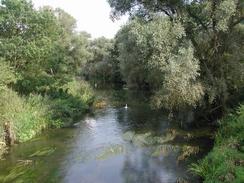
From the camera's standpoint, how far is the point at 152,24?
75.6ft

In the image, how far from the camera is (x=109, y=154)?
2177 cm

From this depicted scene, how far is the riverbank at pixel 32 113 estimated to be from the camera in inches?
949

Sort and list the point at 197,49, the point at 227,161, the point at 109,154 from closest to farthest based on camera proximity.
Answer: the point at 227,161 < the point at 109,154 < the point at 197,49

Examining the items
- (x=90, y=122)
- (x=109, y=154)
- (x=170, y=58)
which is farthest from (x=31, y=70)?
(x=170, y=58)

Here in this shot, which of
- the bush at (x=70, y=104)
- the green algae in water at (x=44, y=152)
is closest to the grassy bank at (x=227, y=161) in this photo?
the green algae in water at (x=44, y=152)

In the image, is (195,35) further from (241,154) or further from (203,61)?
(241,154)

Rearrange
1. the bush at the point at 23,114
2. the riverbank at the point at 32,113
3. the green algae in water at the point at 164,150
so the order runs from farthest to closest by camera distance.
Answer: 1. the bush at the point at 23,114
2. the riverbank at the point at 32,113
3. the green algae in water at the point at 164,150

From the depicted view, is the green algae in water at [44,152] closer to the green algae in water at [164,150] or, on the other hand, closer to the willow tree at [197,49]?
the green algae in water at [164,150]

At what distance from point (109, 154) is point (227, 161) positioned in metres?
8.95

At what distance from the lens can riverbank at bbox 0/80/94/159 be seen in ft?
79.1

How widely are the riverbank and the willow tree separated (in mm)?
10281

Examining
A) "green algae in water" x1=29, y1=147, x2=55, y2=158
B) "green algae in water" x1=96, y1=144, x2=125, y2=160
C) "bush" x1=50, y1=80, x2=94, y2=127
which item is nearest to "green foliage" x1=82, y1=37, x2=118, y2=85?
"bush" x1=50, y1=80, x2=94, y2=127

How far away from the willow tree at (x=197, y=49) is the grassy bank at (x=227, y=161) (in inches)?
187

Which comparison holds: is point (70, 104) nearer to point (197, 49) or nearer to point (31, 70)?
point (31, 70)
